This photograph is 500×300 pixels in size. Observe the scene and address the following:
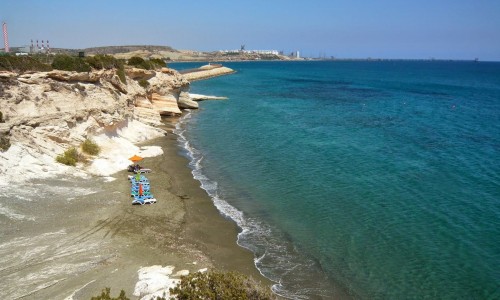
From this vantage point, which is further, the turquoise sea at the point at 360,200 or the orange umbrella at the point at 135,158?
the orange umbrella at the point at 135,158

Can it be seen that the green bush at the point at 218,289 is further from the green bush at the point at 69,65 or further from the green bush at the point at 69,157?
the green bush at the point at 69,65

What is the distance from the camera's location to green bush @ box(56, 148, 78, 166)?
998 inches

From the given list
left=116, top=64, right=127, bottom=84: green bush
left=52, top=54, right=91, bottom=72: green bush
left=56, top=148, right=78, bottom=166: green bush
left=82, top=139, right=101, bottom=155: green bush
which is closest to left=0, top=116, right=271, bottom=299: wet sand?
left=56, top=148, right=78, bottom=166: green bush

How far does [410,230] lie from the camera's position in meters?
20.0

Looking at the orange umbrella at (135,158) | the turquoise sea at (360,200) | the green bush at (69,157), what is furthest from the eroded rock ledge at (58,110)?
the turquoise sea at (360,200)

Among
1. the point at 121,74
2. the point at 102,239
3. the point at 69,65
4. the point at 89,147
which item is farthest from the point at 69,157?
the point at 121,74

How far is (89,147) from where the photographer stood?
28031mm

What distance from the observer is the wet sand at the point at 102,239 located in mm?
14352

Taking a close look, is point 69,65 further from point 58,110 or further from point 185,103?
point 185,103

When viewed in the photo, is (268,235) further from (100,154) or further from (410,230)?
(100,154)

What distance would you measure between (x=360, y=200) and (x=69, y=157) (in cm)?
1815

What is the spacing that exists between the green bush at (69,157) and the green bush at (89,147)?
1.26 metres

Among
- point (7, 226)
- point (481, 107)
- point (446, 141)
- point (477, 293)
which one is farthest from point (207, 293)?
point (481, 107)

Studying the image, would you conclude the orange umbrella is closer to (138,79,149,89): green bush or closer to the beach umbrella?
the beach umbrella
